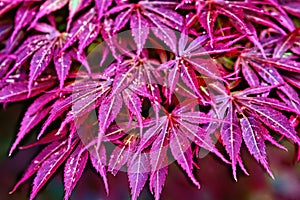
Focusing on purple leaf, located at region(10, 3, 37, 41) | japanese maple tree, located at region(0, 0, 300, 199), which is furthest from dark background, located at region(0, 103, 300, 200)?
purple leaf, located at region(10, 3, 37, 41)

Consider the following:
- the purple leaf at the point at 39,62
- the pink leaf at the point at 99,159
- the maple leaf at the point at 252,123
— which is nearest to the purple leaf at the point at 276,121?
the maple leaf at the point at 252,123

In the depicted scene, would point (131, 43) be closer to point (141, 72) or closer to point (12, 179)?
point (141, 72)

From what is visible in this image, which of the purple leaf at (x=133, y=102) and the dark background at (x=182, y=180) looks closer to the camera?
the purple leaf at (x=133, y=102)

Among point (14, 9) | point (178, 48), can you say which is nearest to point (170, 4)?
point (178, 48)

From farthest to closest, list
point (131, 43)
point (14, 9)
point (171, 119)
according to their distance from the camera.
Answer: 1. point (14, 9)
2. point (131, 43)
3. point (171, 119)

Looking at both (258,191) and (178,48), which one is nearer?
(178,48)

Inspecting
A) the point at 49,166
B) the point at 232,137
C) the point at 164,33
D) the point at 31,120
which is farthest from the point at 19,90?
the point at 232,137

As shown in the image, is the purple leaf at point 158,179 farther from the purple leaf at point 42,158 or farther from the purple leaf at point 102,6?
the purple leaf at point 102,6

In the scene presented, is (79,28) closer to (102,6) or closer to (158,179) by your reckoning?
(102,6)
